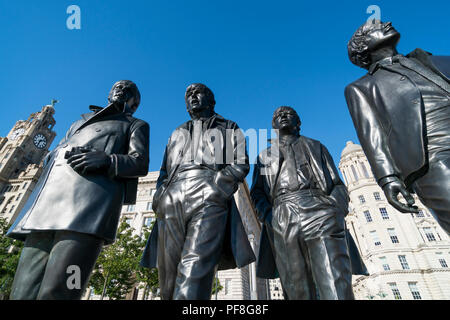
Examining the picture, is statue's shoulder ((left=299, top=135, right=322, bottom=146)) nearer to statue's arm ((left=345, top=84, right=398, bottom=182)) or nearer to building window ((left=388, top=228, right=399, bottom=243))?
statue's arm ((left=345, top=84, right=398, bottom=182))

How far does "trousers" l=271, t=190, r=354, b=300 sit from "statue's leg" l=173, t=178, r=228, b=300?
3.04 ft

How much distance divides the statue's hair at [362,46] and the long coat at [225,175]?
6.60 ft

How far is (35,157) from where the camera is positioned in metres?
81.3

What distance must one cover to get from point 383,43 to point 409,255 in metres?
51.9

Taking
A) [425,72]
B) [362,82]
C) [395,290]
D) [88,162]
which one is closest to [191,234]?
[88,162]

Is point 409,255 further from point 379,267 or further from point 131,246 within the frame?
point 131,246

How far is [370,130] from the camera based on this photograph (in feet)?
9.40

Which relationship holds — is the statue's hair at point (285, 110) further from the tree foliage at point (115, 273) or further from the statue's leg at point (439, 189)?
the tree foliage at point (115, 273)

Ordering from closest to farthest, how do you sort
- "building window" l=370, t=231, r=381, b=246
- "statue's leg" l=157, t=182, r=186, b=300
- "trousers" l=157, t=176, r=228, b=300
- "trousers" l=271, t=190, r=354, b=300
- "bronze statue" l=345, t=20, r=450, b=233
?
"bronze statue" l=345, t=20, r=450, b=233 → "trousers" l=157, t=176, r=228, b=300 → "statue's leg" l=157, t=182, r=186, b=300 → "trousers" l=271, t=190, r=354, b=300 → "building window" l=370, t=231, r=381, b=246

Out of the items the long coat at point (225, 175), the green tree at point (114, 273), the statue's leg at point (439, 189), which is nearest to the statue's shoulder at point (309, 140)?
the long coat at point (225, 175)

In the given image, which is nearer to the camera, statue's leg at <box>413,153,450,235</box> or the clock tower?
statue's leg at <box>413,153,450,235</box>

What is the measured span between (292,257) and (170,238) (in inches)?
58.6

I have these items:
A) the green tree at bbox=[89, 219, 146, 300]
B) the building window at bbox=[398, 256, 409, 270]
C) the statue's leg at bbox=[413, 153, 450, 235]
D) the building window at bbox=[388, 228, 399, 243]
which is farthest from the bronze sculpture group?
the building window at bbox=[388, 228, 399, 243]

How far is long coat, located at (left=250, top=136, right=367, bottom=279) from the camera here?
132 inches
